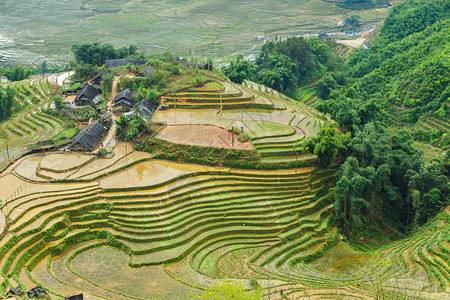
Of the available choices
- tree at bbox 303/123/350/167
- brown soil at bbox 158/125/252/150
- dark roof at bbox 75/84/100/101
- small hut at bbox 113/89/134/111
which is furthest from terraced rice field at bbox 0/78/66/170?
tree at bbox 303/123/350/167

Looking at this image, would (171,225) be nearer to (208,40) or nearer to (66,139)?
(66,139)

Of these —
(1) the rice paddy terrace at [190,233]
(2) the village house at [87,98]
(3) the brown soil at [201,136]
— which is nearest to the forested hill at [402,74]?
(3) the brown soil at [201,136]

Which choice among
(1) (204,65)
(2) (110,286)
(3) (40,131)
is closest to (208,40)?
(1) (204,65)

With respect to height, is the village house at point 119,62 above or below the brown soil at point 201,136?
above

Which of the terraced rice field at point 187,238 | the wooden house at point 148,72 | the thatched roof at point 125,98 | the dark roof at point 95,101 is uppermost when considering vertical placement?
the wooden house at point 148,72

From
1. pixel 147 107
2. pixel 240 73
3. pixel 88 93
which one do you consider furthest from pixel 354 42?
pixel 88 93

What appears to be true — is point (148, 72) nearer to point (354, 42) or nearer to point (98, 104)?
point (98, 104)

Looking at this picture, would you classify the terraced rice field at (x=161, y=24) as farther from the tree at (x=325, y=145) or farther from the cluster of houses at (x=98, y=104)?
the tree at (x=325, y=145)

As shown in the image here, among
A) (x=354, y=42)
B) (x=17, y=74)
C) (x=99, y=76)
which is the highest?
(x=99, y=76)
